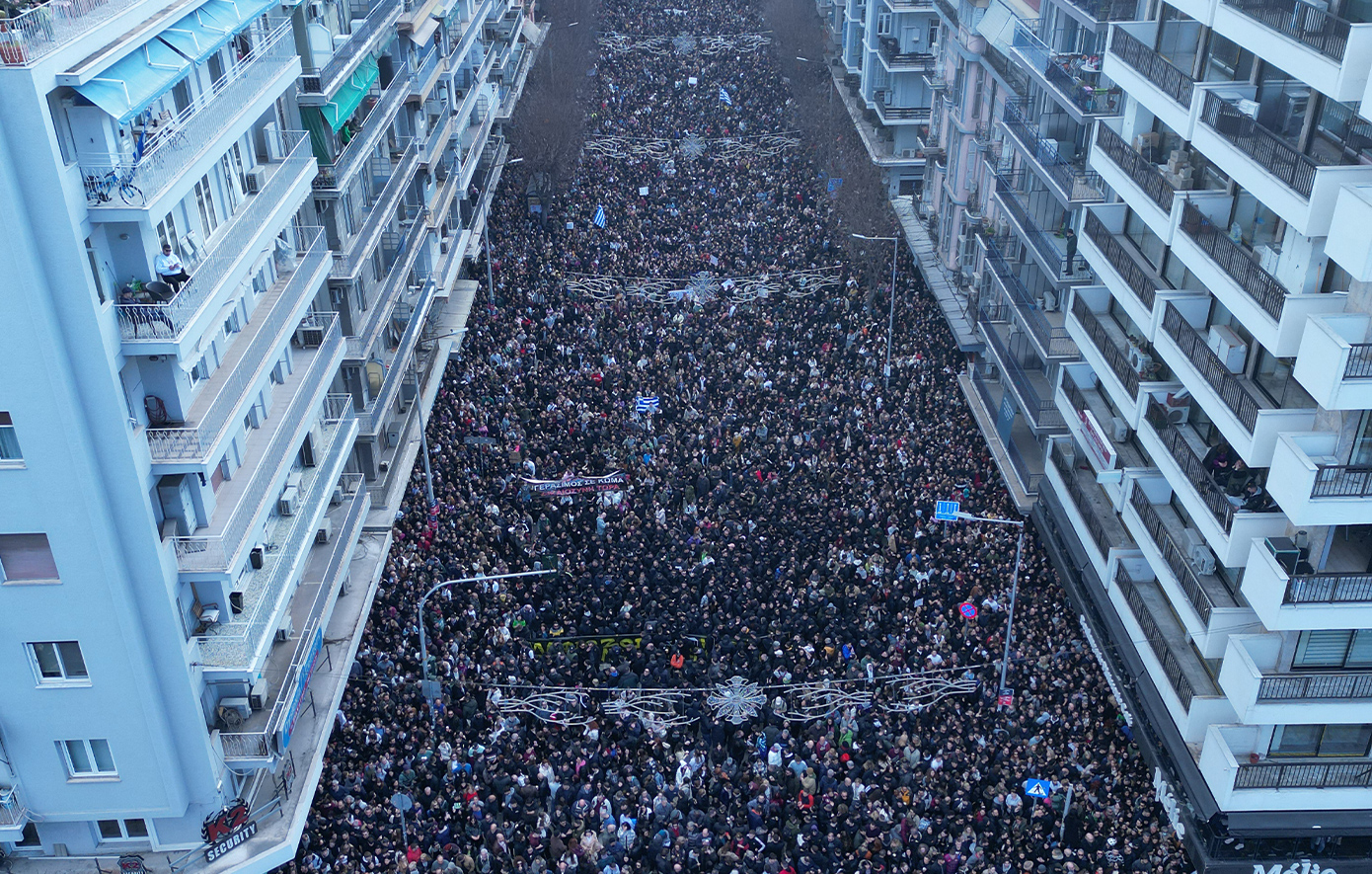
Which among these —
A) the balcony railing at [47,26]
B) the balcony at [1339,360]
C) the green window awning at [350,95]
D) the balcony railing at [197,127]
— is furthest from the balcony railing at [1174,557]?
the balcony railing at [47,26]

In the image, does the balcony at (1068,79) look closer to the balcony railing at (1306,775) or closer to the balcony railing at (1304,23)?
the balcony railing at (1304,23)

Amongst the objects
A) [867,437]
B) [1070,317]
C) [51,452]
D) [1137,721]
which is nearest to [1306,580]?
[1137,721]

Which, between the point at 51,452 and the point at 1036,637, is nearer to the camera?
the point at 51,452

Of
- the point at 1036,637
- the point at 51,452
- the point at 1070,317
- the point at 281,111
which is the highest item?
the point at 281,111

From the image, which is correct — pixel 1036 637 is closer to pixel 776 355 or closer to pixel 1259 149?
pixel 1259 149

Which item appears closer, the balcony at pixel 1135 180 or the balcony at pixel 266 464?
the balcony at pixel 266 464

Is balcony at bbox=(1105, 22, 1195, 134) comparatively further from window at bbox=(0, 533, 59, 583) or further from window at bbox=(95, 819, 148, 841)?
window at bbox=(95, 819, 148, 841)
